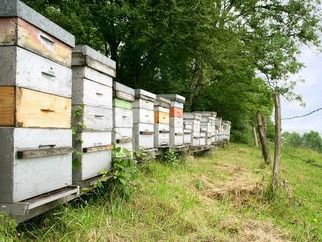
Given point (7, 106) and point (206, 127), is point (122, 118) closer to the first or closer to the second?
point (7, 106)

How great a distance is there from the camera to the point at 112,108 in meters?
4.90

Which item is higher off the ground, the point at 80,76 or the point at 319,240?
the point at 80,76

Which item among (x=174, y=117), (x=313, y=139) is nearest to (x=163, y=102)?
(x=174, y=117)

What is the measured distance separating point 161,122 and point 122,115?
2605 mm

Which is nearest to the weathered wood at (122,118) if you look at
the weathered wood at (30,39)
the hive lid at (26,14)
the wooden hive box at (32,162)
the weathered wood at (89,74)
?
the weathered wood at (89,74)

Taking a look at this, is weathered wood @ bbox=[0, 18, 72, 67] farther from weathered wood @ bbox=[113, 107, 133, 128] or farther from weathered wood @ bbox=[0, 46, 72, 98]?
weathered wood @ bbox=[113, 107, 133, 128]

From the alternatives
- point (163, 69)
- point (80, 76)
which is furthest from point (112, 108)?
point (163, 69)

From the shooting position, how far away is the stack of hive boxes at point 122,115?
4.95 meters

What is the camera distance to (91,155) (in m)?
4.04

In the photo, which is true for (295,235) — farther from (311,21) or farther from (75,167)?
(311,21)

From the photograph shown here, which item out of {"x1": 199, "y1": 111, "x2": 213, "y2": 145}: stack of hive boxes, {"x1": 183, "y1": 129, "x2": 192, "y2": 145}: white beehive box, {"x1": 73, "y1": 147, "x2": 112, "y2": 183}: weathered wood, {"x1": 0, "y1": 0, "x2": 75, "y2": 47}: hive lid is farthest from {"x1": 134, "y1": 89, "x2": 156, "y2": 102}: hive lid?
{"x1": 199, "y1": 111, "x2": 213, "y2": 145}: stack of hive boxes

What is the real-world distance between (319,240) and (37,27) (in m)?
3.93

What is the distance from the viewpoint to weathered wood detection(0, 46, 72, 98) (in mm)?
2715

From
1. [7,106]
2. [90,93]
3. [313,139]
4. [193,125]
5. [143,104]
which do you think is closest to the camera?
[7,106]
